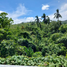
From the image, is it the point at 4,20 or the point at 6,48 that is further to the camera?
the point at 4,20

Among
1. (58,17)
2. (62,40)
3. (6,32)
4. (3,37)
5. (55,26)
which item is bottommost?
(62,40)

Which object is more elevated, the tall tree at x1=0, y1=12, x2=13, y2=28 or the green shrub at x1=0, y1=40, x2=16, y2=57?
the tall tree at x1=0, y1=12, x2=13, y2=28

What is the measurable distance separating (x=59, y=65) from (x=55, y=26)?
70.9 ft

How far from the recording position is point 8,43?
6719mm

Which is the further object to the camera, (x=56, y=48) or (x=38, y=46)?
(x=38, y=46)

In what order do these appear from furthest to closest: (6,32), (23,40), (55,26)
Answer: (55,26)
(23,40)
(6,32)

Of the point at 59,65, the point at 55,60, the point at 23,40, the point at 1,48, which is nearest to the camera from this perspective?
the point at 59,65

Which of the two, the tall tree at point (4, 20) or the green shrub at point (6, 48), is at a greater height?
the tall tree at point (4, 20)

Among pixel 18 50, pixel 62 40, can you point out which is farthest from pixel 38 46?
pixel 18 50

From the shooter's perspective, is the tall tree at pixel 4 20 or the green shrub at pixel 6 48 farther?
the tall tree at pixel 4 20

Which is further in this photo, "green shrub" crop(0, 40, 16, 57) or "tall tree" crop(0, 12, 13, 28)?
"tall tree" crop(0, 12, 13, 28)

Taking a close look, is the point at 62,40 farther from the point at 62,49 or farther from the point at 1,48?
the point at 1,48

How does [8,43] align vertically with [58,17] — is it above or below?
below

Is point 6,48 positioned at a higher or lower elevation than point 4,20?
lower
